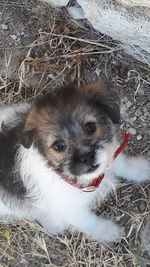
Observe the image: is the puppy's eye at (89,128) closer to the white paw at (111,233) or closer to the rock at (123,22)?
the rock at (123,22)

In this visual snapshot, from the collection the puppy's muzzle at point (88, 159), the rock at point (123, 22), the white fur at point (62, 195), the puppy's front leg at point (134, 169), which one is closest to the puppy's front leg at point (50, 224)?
the white fur at point (62, 195)

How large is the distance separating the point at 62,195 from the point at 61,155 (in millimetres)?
509

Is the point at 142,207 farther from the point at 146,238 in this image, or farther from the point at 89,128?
the point at 89,128

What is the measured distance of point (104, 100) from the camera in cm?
347

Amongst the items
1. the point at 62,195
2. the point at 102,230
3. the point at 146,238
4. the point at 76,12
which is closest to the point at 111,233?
the point at 102,230

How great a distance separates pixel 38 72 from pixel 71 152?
1.68 meters

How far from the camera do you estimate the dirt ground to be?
4520mm

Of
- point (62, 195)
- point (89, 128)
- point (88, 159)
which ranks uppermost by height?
point (89, 128)

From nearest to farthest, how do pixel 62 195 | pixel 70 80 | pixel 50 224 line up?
pixel 62 195
pixel 50 224
pixel 70 80

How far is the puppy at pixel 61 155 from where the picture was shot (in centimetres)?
328

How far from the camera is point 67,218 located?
156 inches

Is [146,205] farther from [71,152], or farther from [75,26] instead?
[75,26]

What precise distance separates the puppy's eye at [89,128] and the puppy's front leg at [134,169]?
110cm

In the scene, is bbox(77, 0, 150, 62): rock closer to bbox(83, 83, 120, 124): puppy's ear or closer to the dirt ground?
the dirt ground
